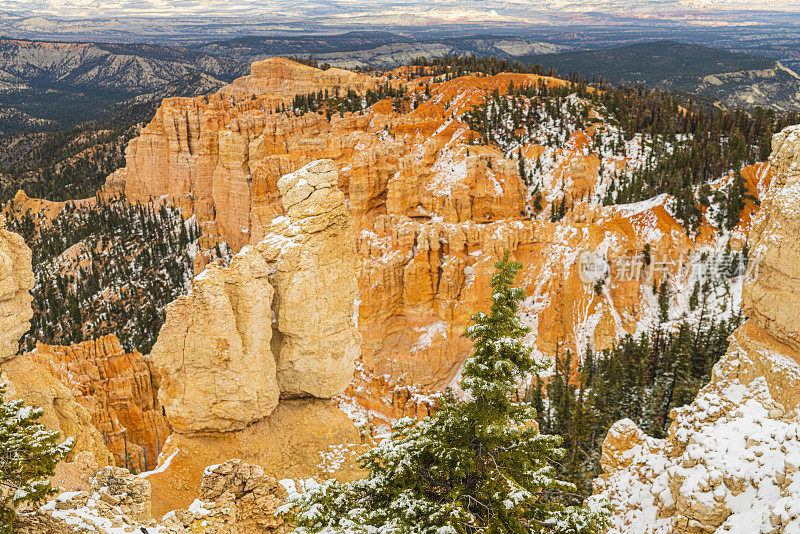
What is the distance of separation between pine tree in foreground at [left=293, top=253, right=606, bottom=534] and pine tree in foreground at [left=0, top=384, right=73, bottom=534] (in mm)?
5444

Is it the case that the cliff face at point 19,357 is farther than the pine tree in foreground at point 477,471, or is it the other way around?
the cliff face at point 19,357

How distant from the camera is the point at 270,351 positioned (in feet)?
72.3

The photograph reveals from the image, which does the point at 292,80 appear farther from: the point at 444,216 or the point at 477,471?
the point at 477,471

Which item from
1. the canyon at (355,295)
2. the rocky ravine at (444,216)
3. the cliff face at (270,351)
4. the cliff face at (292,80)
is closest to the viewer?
the canyon at (355,295)

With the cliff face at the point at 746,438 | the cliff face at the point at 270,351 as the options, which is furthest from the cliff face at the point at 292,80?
the cliff face at the point at 270,351

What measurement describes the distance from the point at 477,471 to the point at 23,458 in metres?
9.89

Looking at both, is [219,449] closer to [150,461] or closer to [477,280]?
[150,461]

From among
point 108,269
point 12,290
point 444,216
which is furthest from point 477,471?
point 108,269

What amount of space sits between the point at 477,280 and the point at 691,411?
44.2 meters

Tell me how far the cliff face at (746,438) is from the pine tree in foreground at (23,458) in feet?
46.1

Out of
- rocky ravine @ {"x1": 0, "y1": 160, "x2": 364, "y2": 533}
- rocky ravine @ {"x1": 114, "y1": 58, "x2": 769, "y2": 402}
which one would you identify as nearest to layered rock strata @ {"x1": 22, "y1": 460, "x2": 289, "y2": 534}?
rocky ravine @ {"x1": 0, "y1": 160, "x2": 364, "y2": 533}

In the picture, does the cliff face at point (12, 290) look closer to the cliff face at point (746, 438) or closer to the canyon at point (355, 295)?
the canyon at point (355, 295)

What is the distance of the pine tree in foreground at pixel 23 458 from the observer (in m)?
12.1

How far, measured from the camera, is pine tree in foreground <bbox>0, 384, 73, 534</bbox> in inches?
477
